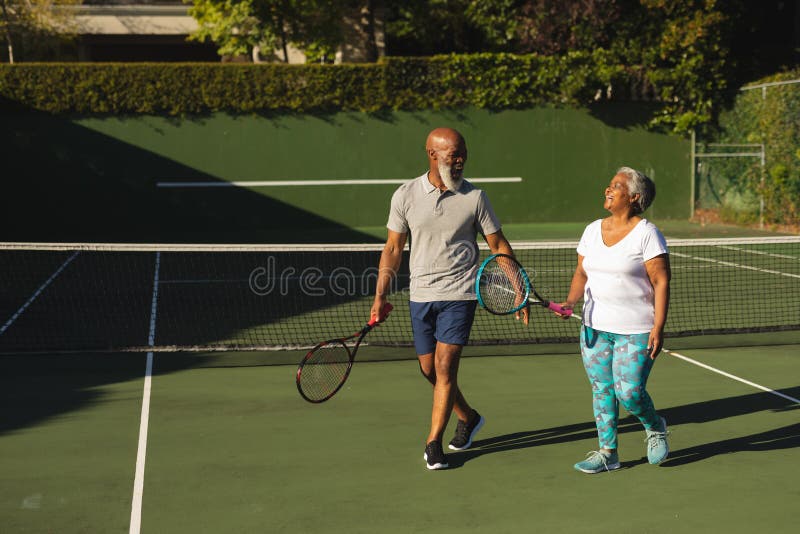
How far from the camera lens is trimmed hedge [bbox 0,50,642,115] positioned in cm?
2167

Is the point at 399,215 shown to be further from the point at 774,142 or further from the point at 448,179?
the point at 774,142

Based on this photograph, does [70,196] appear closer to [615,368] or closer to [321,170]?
[321,170]

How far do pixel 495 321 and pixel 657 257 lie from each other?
5.71 meters

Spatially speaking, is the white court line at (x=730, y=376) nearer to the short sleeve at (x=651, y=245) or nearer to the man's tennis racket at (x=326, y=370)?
the short sleeve at (x=651, y=245)

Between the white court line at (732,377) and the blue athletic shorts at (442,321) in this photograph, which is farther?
the white court line at (732,377)

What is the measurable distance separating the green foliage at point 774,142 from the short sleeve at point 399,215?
15.7 m

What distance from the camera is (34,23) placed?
27.5 m

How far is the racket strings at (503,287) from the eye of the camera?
544cm

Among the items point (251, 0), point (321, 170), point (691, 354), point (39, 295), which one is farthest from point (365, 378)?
point (251, 0)

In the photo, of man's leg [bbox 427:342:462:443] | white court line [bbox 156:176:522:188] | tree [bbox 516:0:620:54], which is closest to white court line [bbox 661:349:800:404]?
man's leg [bbox 427:342:462:443]

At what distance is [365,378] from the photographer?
312 inches

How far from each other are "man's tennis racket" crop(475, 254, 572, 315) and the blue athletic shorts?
0.12m

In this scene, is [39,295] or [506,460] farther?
[39,295]

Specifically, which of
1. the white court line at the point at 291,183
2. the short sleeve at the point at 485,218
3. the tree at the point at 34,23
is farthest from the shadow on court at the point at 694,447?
the tree at the point at 34,23
